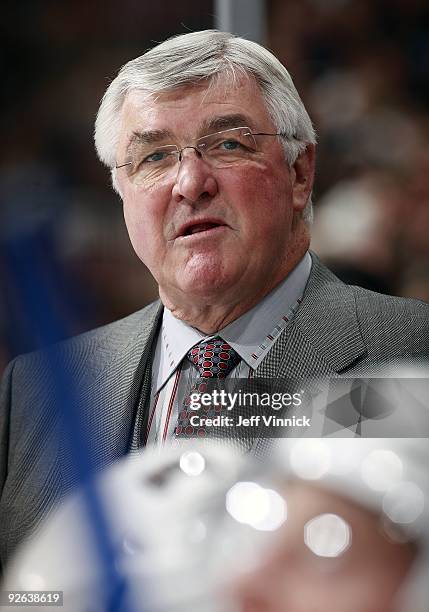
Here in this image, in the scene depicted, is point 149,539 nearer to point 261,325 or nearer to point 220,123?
point 261,325

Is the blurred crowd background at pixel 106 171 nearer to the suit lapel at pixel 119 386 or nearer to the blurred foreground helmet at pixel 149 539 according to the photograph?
the suit lapel at pixel 119 386

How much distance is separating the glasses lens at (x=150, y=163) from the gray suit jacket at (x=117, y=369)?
9.4 inches

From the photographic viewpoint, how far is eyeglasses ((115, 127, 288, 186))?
1346mm

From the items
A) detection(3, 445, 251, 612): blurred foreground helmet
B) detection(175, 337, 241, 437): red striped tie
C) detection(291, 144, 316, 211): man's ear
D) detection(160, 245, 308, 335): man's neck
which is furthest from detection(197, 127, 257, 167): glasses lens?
detection(3, 445, 251, 612): blurred foreground helmet

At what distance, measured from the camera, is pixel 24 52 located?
1533 mm

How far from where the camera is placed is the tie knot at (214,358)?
142 cm

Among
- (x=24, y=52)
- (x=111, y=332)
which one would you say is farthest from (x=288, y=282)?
(x=24, y=52)

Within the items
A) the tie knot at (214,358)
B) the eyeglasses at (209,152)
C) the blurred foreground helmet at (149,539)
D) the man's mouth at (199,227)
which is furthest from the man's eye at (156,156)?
the blurred foreground helmet at (149,539)

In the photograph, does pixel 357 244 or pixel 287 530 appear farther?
pixel 357 244

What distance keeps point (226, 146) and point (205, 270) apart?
0.68 feet

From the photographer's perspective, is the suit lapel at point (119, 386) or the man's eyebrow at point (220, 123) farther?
the suit lapel at point (119, 386)

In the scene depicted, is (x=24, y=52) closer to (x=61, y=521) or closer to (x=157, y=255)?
(x=157, y=255)

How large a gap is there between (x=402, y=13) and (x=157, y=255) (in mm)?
609

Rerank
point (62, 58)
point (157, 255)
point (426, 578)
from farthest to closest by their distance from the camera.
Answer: point (62, 58) → point (157, 255) → point (426, 578)
